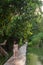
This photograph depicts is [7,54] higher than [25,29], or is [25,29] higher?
[25,29]

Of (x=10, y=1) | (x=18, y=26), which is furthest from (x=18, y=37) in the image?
(x=10, y=1)

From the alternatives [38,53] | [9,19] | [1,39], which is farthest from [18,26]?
[38,53]

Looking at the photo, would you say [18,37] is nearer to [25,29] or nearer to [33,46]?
[25,29]

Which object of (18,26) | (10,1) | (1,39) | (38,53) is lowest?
(38,53)

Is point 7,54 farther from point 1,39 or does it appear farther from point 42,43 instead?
point 42,43

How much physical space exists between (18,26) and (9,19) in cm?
45

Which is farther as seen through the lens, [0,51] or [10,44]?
[10,44]

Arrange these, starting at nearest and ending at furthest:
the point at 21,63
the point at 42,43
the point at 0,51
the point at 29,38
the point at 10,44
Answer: the point at 21,63
the point at 0,51
the point at 10,44
the point at 29,38
the point at 42,43

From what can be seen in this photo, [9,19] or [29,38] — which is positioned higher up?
[9,19]

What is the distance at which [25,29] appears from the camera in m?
7.45

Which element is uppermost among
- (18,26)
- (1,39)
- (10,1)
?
(10,1)

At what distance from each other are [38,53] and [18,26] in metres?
1.80

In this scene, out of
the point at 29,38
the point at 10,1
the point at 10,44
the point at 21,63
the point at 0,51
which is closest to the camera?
the point at 21,63

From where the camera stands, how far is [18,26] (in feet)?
22.4
